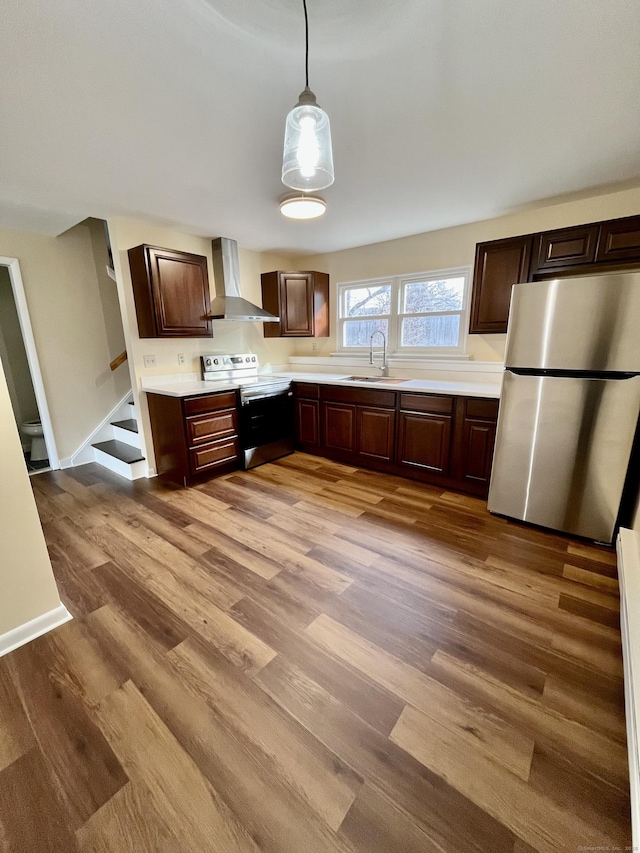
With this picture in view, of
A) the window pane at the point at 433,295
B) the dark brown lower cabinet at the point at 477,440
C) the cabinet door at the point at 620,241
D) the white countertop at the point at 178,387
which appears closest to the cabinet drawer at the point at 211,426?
the white countertop at the point at 178,387

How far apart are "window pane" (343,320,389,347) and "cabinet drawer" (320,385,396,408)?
2.89 ft

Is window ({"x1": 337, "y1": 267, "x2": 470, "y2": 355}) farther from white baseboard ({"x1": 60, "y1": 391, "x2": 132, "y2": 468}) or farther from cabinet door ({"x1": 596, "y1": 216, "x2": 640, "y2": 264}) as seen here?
white baseboard ({"x1": 60, "y1": 391, "x2": 132, "y2": 468})

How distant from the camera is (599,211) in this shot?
258 cm

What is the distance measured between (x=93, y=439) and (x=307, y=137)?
3.87 metres

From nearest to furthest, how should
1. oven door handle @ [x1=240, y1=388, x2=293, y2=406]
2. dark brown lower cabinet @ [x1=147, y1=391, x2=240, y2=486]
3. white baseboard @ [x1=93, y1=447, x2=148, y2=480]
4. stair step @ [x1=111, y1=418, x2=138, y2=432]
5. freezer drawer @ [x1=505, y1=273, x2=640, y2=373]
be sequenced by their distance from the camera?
freezer drawer @ [x1=505, y1=273, x2=640, y2=373], dark brown lower cabinet @ [x1=147, y1=391, x2=240, y2=486], white baseboard @ [x1=93, y1=447, x2=148, y2=480], oven door handle @ [x1=240, y1=388, x2=293, y2=406], stair step @ [x1=111, y1=418, x2=138, y2=432]

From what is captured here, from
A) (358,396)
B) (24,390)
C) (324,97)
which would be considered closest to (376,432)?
(358,396)

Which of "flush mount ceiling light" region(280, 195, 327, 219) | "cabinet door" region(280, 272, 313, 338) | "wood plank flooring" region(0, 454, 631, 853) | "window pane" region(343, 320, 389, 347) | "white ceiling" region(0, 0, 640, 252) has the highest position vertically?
"white ceiling" region(0, 0, 640, 252)

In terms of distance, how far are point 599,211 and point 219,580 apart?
379 centimetres

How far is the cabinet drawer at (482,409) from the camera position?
107 inches

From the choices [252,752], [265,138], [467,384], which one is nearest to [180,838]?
[252,752]

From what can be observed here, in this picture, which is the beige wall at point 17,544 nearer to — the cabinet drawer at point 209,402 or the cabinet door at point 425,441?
the cabinet drawer at point 209,402

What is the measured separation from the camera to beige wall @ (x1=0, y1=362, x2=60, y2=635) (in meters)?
1.48

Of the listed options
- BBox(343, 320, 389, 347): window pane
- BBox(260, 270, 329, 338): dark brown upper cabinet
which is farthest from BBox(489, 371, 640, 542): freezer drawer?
BBox(260, 270, 329, 338): dark brown upper cabinet

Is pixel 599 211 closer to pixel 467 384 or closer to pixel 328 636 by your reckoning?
pixel 467 384
